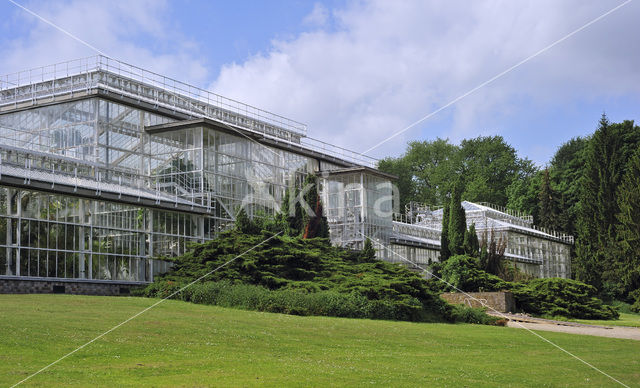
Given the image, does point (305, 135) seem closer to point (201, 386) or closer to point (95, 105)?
point (95, 105)

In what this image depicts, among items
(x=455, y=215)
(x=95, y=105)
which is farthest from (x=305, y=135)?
(x=95, y=105)

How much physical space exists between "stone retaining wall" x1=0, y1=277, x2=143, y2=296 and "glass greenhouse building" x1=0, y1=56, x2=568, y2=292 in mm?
192

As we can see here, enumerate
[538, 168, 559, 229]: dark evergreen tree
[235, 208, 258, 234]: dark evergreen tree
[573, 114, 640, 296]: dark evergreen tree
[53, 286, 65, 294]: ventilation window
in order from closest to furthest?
[53, 286, 65, 294]: ventilation window < [235, 208, 258, 234]: dark evergreen tree < [573, 114, 640, 296]: dark evergreen tree < [538, 168, 559, 229]: dark evergreen tree

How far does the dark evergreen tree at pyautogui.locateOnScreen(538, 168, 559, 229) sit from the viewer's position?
262ft

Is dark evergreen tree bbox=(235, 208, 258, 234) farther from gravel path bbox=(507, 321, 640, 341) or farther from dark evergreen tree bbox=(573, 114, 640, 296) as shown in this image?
dark evergreen tree bbox=(573, 114, 640, 296)

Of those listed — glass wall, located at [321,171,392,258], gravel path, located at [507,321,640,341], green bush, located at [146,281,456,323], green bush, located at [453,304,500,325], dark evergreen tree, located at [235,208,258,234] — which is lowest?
gravel path, located at [507,321,640,341]

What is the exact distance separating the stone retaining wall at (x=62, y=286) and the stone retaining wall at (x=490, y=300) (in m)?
16.3

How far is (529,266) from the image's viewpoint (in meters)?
67.2

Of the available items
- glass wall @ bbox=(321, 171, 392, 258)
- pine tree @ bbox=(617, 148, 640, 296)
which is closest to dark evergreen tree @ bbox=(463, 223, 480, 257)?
glass wall @ bbox=(321, 171, 392, 258)

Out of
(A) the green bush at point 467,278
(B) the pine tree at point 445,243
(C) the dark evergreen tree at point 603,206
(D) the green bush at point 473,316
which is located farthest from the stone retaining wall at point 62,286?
(C) the dark evergreen tree at point 603,206

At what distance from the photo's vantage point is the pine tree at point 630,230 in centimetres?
5841

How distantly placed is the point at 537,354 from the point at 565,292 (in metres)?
19.3

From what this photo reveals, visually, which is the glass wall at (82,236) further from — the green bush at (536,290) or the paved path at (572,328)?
the paved path at (572,328)

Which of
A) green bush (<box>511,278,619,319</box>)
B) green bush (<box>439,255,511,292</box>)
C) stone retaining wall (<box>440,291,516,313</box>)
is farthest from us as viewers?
green bush (<box>439,255,511,292</box>)
